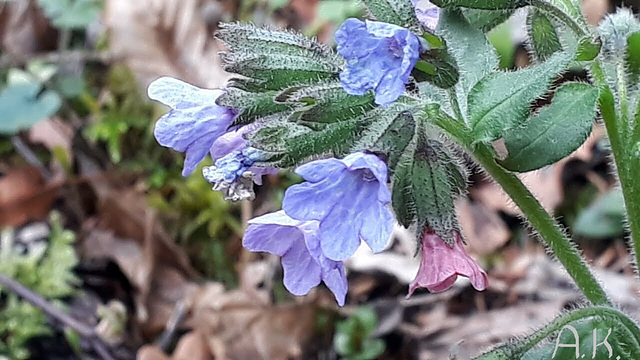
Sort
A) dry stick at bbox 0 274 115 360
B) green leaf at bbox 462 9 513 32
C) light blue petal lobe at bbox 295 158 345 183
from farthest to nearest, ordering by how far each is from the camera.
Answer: dry stick at bbox 0 274 115 360 → green leaf at bbox 462 9 513 32 → light blue petal lobe at bbox 295 158 345 183

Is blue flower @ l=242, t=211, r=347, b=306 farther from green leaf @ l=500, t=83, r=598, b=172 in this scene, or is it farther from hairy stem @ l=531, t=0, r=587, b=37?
hairy stem @ l=531, t=0, r=587, b=37

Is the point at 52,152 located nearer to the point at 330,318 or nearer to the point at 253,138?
the point at 330,318

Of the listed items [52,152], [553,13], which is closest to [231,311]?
[52,152]

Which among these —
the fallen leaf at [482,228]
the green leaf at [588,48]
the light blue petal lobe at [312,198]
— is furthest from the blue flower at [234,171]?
the fallen leaf at [482,228]

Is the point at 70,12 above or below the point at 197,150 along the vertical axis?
below

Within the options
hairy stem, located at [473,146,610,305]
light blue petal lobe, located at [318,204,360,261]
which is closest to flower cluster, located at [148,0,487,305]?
light blue petal lobe, located at [318,204,360,261]

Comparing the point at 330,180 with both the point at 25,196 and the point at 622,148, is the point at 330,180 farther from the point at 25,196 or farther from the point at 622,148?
the point at 25,196

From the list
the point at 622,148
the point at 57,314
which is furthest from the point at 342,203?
the point at 57,314
